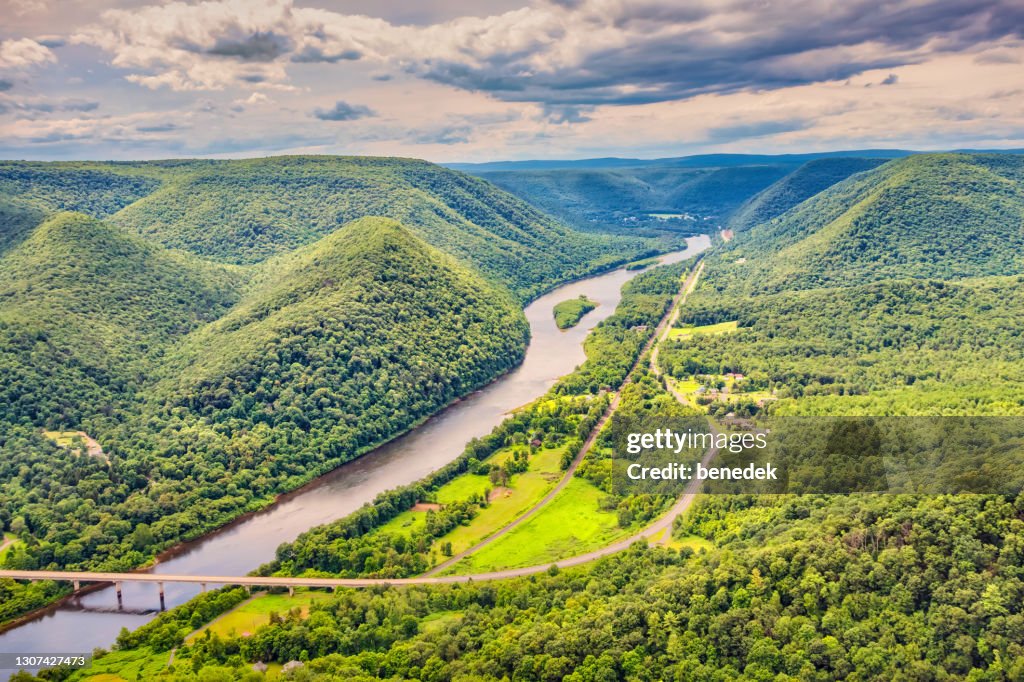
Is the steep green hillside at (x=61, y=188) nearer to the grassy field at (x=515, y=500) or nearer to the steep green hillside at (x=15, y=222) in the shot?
the steep green hillside at (x=15, y=222)

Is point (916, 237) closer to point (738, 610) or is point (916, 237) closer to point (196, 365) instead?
point (738, 610)

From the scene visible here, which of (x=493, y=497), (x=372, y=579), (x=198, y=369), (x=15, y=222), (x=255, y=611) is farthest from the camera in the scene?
Result: (x=15, y=222)

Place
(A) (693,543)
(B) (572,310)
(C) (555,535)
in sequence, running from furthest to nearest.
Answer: (B) (572,310) < (C) (555,535) < (A) (693,543)

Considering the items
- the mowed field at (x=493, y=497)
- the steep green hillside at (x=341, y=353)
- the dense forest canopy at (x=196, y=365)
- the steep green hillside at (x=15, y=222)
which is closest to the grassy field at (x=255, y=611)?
the mowed field at (x=493, y=497)

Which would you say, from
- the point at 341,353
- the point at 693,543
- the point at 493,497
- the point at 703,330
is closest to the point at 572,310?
the point at 703,330

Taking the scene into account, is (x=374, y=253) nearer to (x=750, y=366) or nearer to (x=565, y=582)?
(x=750, y=366)

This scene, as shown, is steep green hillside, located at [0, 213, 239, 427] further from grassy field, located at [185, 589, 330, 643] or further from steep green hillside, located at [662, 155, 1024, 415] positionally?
steep green hillside, located at [662, 155, 1024, 415]

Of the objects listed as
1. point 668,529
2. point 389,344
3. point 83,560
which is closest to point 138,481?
point 83,560

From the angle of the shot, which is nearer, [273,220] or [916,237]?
[916,237]
